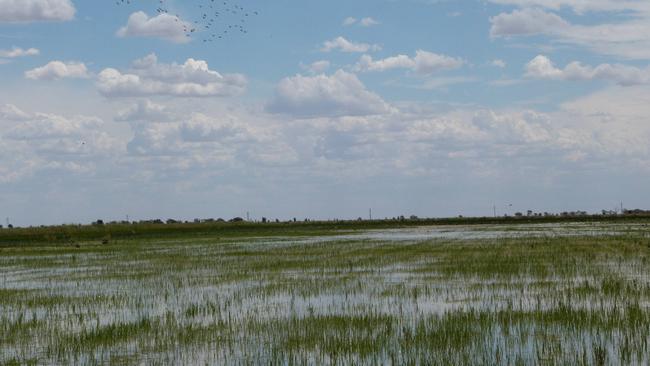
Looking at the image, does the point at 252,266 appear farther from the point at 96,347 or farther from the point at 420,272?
the point at 96,347

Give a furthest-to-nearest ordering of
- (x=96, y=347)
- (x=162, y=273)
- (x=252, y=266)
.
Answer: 1. (x=252, y=266)
2. (x=162, y=273)
3. (x=96, y=347)

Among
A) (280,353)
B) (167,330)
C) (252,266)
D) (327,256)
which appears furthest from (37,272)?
(280,353)

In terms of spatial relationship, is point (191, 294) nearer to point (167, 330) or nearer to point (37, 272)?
point (167, 330)

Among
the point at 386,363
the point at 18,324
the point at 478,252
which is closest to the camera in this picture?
the point at 386,363

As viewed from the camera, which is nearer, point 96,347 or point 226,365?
point 226,365

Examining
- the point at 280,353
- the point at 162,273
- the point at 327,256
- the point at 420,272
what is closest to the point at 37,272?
the point at 162,273

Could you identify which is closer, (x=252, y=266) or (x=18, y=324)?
(x=18, y=324)

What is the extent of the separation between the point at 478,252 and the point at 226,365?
26.8 m

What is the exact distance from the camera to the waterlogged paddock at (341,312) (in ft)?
46.2

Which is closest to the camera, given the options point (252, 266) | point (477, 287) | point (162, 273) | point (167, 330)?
point (167, 330)

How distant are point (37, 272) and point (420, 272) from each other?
55.3ft

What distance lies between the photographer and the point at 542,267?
28953 millimetres

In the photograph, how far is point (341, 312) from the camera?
1898cm

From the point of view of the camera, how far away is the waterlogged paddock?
46.2ft
